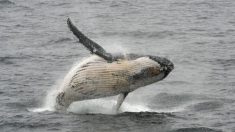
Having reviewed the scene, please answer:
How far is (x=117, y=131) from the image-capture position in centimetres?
2075

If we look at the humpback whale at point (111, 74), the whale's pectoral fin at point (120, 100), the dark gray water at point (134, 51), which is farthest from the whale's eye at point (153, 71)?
the dark gray water at point (134, 51)

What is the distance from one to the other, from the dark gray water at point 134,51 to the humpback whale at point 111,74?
875 millimetres

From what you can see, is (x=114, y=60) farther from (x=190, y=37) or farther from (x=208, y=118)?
(x=190, y=37)

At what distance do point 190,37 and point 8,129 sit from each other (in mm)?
15597

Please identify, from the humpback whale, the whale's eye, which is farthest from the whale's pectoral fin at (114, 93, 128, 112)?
the whale's eye

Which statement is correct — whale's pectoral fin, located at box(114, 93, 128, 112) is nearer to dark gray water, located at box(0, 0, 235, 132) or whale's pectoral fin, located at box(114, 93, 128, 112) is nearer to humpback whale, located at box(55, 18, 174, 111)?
humpback whale, located at box(55, 18, 174, 111)

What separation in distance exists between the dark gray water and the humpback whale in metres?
0.87

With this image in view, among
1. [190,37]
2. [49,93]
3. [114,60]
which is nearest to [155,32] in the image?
[190,37]

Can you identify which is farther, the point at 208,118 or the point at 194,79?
the point at 194,79

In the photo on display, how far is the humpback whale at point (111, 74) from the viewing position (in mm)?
21219

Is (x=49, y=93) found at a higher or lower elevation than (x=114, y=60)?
lower

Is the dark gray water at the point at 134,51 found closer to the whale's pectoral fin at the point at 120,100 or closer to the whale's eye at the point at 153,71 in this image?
the whale's pectoral fin at the point at 120,100

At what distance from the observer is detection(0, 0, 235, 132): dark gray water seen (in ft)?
71.6

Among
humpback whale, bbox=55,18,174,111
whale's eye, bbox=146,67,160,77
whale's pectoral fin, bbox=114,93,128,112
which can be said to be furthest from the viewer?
whale's pectoral fin, bbox=114,93,128,112
